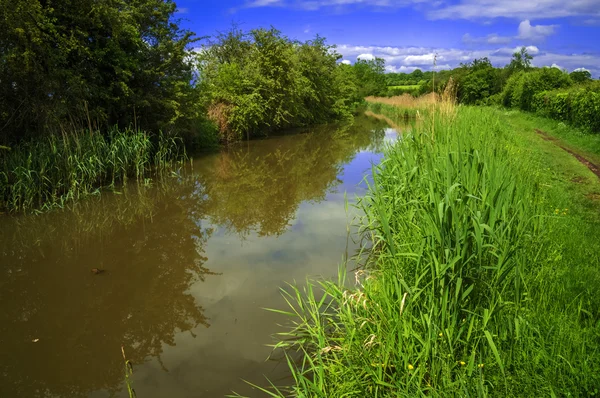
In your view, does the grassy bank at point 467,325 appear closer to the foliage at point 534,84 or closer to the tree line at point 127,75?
the tree line at point 127,75

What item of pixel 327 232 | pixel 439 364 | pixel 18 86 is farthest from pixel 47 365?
pixel 18 86

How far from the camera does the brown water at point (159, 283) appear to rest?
3293 mm

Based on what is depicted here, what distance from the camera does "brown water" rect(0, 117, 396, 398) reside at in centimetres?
329

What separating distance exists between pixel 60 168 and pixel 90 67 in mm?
3255

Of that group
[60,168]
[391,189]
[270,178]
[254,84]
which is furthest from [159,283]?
[254,84]

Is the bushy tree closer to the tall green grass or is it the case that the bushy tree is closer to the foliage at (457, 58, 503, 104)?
the foliage at (457, 58, 503, 104)

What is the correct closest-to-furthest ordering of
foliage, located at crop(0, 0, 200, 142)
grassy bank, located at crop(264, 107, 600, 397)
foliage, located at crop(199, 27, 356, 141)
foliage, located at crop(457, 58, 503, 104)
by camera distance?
grassy bank, located at crop(264, 107, 600, 397)
foliage, located at crop(0, 0, 200, 142)
foliage, located at crop(199, 27, 356, 141)
foliage, located at crop(457, 58, 503, 104)

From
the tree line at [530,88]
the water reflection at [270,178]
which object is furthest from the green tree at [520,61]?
the water reflection at [270,178]

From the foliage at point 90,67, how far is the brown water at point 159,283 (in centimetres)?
225

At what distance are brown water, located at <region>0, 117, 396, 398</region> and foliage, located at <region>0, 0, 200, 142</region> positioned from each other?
2.25 meters

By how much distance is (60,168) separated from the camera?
8305mm

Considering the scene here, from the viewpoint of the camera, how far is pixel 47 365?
3.41 meters

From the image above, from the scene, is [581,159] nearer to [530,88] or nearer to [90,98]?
[90,98]

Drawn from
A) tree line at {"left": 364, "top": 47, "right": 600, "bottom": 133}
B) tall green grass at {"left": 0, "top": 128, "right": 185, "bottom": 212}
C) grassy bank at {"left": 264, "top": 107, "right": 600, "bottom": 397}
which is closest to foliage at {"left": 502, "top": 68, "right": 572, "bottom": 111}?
tree line at {"left": 364, "top": 47, "right": 600, "bottom": 133}
